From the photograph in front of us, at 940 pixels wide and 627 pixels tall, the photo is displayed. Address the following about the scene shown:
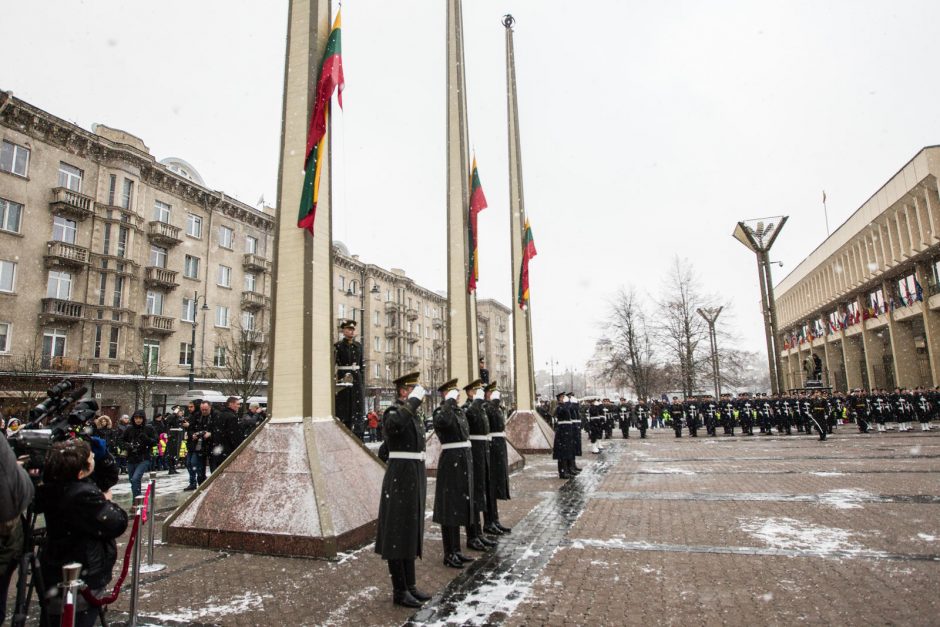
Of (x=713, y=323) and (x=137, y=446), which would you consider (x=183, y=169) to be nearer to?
(x=137, y=446)

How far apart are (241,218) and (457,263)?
1180 inches

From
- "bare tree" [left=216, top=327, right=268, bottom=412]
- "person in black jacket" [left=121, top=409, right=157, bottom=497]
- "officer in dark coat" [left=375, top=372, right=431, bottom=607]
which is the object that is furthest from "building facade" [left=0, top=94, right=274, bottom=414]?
"officer in dark coat" [left=375, top=372, right=431, bottom=607]

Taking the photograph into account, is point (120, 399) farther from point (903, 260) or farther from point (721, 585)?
point (903, 260)

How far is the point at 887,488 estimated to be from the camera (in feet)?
31.9

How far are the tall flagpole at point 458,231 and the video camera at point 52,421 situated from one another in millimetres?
8164

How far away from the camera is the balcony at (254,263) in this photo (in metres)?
37.8

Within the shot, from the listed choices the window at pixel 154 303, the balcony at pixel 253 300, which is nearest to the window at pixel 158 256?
the window at pixel 154 303

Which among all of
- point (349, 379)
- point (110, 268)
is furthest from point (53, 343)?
point (349, 379)

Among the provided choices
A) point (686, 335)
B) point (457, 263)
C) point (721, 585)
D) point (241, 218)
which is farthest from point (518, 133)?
point (241, 218)

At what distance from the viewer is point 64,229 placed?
27.7m

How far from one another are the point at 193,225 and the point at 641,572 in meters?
36.0

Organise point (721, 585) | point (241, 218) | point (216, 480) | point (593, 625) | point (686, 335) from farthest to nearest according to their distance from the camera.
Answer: point (241, 218) < point (686, 335) < point (216, 480) < point (721, 585) < point (593, 625)

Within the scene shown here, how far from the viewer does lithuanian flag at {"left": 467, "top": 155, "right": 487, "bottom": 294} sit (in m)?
13.2

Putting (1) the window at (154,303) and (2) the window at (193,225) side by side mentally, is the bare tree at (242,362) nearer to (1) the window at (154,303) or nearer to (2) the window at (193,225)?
(1) the window at (154,303)
